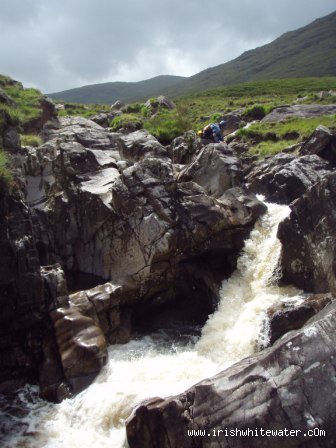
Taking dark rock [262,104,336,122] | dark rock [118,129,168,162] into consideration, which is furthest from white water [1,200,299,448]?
dark rock [262,104,336,122]

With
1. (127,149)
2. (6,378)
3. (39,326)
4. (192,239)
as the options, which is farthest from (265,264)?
(127,149)

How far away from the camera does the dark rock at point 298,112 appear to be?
5209 centimetres

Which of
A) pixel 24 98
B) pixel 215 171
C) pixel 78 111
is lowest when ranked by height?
pixel 215 171

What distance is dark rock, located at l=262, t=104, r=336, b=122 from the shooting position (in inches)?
2051

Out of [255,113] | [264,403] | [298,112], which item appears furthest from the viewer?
[255,113]

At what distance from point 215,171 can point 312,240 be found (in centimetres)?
1037

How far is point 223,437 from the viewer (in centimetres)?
1156

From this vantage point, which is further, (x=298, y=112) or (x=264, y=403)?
(x=298, y=112)

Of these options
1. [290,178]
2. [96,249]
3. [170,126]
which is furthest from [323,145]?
[96,249]

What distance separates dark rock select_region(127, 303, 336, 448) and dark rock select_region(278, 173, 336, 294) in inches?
261

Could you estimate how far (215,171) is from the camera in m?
28.9

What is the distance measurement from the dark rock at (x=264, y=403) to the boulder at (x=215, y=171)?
1619 centimetres

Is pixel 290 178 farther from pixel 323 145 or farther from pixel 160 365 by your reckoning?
pixel 160 365

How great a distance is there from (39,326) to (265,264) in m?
12.3
